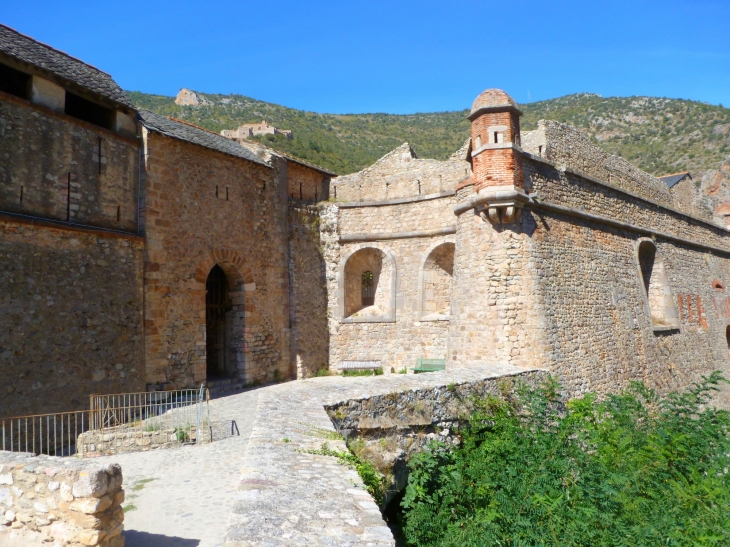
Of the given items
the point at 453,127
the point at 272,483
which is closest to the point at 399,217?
the point at 272,483

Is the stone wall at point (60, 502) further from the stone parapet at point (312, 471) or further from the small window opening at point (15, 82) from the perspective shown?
the small window opening at point (15, 82)

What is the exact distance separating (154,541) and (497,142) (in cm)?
1058

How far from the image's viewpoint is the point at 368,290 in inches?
736

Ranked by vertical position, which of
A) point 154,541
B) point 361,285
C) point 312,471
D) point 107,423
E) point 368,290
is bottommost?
point 154,541

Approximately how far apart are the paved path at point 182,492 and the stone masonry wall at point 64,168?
213 inches

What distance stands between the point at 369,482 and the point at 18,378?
7231mm

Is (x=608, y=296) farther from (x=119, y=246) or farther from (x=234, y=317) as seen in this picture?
(x=119, y=246)

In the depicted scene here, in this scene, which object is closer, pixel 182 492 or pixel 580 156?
pixel 182 492

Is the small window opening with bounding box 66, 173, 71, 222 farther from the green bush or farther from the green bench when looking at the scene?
the green bench

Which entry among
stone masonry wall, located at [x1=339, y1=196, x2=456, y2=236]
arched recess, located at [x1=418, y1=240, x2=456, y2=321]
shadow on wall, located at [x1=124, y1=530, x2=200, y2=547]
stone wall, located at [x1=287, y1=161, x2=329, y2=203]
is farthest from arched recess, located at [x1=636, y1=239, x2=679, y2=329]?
shadow on wall, located at [x1=124, y1=530, x2=200, y2=547]

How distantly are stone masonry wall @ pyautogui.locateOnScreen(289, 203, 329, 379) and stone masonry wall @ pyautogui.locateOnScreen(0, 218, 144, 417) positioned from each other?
215 inches

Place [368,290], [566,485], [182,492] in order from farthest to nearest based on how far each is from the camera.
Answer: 1. [368,290]
2. [566,485]
3. [182,492]

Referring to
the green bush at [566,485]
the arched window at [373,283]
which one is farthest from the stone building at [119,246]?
the green bush at [566,485]

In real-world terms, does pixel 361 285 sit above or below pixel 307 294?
above
